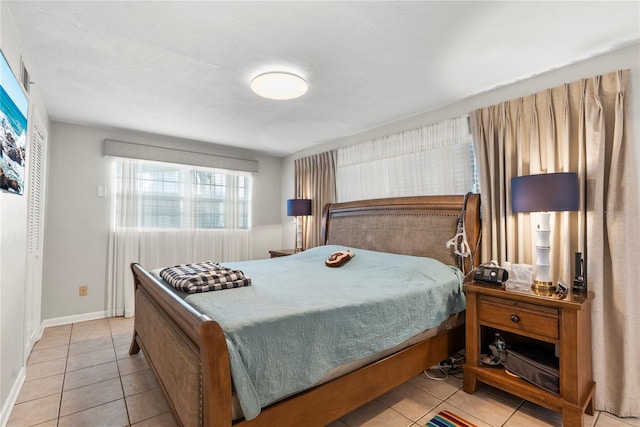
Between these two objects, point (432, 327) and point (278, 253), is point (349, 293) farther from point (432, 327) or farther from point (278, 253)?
point (278, 253)

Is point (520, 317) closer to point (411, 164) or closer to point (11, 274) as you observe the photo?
point (411, 164)

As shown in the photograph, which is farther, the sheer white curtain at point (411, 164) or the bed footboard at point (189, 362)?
the sheer white curtain at point (411, 164)

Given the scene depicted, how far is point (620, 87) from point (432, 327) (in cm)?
192

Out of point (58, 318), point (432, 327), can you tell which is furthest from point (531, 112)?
point (58, 318)

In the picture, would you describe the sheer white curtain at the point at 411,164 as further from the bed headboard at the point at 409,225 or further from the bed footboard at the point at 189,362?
the bed footboard at the point at 189,362

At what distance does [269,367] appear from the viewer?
51.1 inches

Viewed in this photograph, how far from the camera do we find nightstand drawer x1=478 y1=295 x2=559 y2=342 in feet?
5.90

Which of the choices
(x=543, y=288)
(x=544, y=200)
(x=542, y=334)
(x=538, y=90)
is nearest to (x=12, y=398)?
(x=542, y=334)

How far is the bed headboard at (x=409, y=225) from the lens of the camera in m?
2.62

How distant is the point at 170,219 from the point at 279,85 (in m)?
2.71

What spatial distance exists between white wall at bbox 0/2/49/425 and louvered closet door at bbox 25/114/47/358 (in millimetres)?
567

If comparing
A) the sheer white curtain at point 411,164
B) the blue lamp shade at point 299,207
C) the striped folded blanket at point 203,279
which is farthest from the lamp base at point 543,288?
the blue lamp shade at point 299,207

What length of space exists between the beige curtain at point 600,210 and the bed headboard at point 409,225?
1.38ft

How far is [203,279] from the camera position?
183cm
